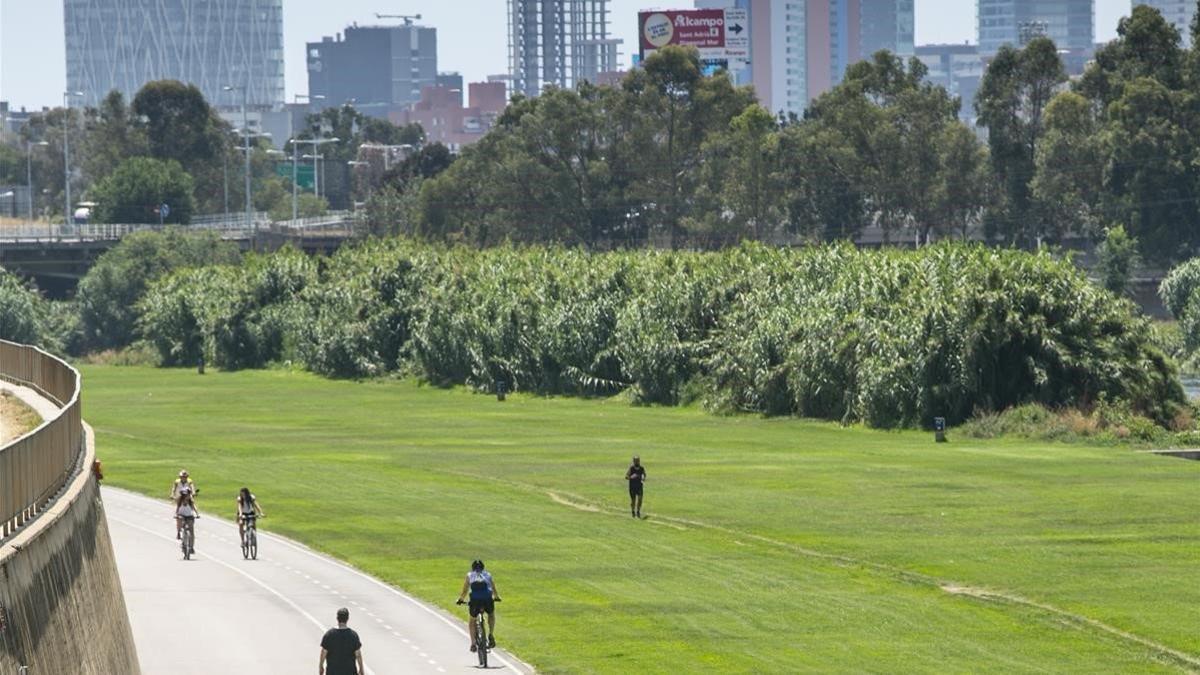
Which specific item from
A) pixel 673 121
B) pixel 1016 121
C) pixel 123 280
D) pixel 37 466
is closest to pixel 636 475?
pixel 37 466

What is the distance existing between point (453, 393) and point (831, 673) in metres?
75.9

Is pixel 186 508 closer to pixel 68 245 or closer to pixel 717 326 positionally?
pixel 717 326

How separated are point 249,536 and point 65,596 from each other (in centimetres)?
2236

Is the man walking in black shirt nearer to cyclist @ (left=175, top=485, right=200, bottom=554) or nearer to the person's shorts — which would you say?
the person's shorts

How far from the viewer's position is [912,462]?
69312 mm

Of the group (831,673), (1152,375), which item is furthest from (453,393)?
(831,673)

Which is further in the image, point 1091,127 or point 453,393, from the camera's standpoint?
point 1091,127

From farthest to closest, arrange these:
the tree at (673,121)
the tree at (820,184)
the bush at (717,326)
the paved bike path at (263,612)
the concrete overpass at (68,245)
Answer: the tree at (673,121) → the concrete overpass at (68,245) → the tree at (820,184) → the bush at (717,326) → the paved bike path at (263,612)

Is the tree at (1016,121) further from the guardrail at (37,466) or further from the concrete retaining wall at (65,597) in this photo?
the concrete retaining wall at (65,597)

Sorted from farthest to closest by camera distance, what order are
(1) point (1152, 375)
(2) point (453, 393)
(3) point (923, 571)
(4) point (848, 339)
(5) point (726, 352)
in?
1. (2) point (453, 393)
2. (5) point (726, 352)
3. (4) point (848, 339)
4. (1) point (1152, 375)
5. (3) point (923, 571)

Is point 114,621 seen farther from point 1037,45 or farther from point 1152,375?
point 1037,45

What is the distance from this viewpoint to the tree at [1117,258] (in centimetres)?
14162

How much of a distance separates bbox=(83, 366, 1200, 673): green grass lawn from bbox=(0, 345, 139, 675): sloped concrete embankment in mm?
6712

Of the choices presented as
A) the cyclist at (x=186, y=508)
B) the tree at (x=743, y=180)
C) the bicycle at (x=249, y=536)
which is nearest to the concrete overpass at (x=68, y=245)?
the tree at (x=743, y=180)
